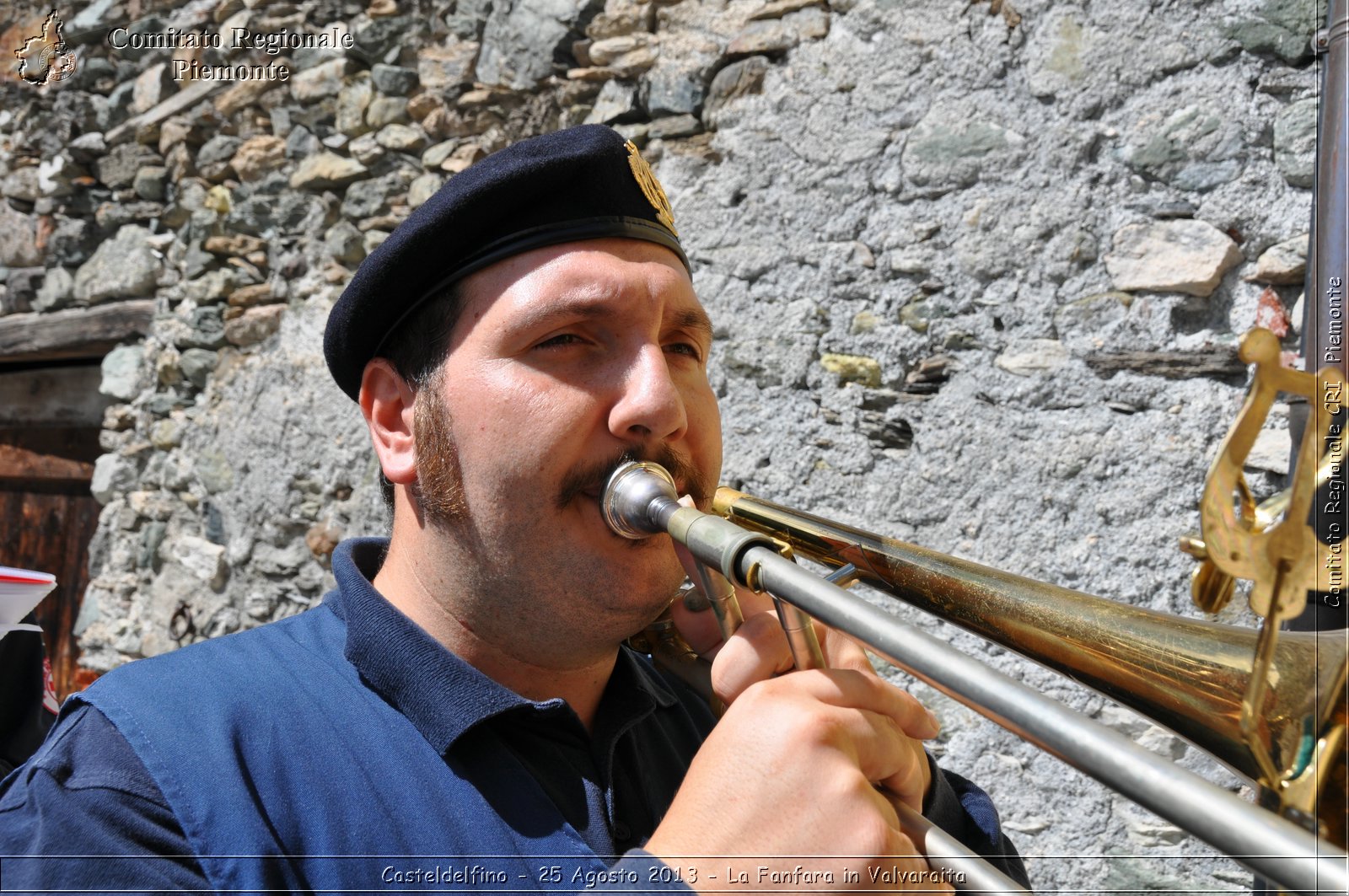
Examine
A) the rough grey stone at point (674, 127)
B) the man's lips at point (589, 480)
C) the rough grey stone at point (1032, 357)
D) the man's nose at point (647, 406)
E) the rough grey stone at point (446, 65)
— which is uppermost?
the rough grey stone at point (446, 65)

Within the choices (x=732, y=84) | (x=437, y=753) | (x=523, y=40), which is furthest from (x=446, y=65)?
(x=437, y=753)

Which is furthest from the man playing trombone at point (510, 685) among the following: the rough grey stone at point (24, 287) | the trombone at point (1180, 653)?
the rough grey stone at point (24, 287)

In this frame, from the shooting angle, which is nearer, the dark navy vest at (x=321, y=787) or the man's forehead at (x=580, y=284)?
the dark navy vest at (x=321, y=787)

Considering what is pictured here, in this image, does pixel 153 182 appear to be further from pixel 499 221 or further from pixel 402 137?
pixel 499 221

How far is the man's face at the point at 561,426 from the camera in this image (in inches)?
49.8

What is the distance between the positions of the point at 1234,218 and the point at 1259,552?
1.65 meters

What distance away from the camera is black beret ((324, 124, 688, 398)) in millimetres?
1398

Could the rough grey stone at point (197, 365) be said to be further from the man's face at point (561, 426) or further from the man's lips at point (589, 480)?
the man's lips at point (589, 480)

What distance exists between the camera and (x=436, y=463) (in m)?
1.37

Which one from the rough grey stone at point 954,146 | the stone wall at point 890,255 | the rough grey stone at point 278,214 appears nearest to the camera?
the stone wall at point 890,255

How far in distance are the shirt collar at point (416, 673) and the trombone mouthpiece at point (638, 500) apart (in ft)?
0.90

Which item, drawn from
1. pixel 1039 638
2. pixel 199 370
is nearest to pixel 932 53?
pixel 1039 638

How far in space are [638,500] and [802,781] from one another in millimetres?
399

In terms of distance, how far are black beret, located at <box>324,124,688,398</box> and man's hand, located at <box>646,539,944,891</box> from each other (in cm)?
70
